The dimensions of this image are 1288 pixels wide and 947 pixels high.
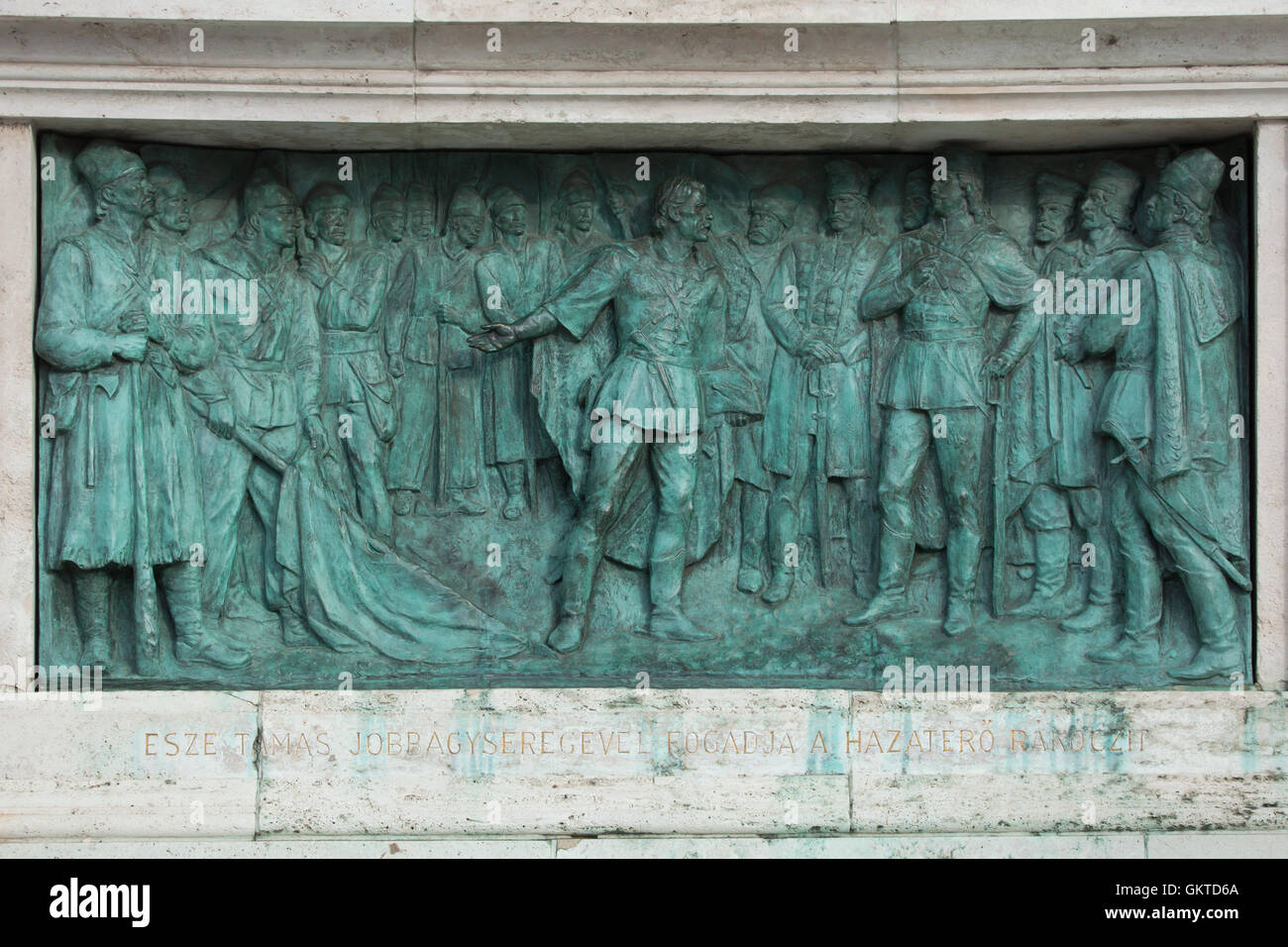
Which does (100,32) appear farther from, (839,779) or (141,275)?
(839,779)

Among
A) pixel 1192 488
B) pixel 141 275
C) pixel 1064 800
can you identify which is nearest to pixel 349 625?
pixel 141 275

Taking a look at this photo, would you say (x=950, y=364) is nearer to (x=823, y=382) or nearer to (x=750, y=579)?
(x=823, y=382)

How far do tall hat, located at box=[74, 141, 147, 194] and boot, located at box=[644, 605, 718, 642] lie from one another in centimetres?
304

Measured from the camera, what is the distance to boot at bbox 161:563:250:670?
8.27m

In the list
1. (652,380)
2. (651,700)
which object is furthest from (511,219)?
(651,700)

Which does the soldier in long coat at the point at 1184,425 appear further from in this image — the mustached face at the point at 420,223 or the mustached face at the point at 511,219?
the mustached face at the point at 420,223

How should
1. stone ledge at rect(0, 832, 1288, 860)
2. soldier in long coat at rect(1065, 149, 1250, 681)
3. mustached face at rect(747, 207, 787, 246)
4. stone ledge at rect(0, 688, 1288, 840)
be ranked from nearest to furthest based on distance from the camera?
1. stone ledge at rect(0, 832, 1288, 860)
2. stone ledge at rect(0, 688, 1288, 840)
3. soldier in long coat at rect(1065, 149, 1250, 681)
4. mustached face at rect(747, 207, 787, 246)

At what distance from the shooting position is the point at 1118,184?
8.41m

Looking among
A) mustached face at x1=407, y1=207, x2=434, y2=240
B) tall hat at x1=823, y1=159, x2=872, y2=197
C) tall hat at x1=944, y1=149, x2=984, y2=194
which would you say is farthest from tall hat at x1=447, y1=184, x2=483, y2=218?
tall hat at x1=944, y1=149, x2=984, y2=194

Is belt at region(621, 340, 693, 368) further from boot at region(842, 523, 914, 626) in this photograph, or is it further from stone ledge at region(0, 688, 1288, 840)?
stone ledge at region(0, 688, 1288, 840)

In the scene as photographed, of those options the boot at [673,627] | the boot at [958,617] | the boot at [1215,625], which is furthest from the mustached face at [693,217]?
the boot at [1215,625]

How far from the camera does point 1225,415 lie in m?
8.20

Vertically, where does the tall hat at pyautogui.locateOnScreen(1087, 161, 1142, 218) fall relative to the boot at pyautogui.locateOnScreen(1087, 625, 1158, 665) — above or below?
above

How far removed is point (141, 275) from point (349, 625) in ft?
5.89
